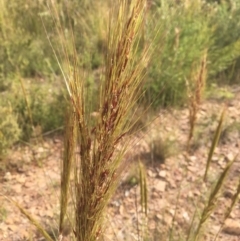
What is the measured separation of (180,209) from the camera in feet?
8.21

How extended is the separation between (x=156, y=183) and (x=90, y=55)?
1010 millimetres

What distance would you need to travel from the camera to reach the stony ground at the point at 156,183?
239 cm

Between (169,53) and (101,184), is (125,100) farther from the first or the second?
(169,53)

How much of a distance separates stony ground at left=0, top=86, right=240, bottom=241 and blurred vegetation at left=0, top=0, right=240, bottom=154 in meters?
0.20

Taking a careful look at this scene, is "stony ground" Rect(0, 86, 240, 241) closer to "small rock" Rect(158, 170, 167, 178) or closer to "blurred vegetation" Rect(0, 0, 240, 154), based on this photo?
"small rock" Rect(158, 170, 167, 178)

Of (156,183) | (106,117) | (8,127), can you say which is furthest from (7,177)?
(106,117)

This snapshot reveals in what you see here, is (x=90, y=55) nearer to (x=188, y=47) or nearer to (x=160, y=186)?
(x=188, y=47)

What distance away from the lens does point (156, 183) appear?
2719mm

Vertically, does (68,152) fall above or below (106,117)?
below

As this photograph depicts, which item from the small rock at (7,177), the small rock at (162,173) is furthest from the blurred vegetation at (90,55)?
the small rock at (162,173)

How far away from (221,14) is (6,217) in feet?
8.63

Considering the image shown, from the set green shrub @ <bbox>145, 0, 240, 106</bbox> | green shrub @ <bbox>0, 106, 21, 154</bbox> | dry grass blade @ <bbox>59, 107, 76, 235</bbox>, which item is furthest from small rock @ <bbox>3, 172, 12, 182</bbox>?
dry grass blade @ <bbox>59, 107, 76, 235</bbox>

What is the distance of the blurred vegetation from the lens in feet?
10.2

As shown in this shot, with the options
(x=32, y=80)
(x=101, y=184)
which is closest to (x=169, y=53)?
(x=32, y=80)
